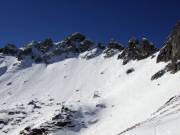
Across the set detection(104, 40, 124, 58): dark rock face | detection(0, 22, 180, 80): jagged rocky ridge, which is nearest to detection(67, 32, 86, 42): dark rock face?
detection(0, 22, 180, 80): jagged rocky ridge

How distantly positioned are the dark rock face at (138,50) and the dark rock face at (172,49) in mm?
→ 17394

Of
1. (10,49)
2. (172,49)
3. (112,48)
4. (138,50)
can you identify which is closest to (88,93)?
(138,50)

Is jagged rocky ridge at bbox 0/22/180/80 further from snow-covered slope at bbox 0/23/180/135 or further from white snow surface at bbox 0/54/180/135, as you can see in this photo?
white snow surface at bbox 0/54/180/135

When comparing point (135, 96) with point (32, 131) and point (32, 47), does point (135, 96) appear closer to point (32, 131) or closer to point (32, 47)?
point (32, 131)

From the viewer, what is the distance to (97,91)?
4072 inches

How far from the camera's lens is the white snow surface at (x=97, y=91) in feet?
213

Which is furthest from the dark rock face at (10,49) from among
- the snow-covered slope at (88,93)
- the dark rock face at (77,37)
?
the dark rock face at (77,37)

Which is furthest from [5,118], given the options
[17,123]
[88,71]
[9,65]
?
[9,65]

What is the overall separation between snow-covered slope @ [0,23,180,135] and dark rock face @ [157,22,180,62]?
1674 millimetres

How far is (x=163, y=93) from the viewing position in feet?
227

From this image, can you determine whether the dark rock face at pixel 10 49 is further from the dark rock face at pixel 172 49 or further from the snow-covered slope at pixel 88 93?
the dark rock face at pixel 172 49

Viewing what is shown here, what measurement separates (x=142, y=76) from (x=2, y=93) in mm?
61943

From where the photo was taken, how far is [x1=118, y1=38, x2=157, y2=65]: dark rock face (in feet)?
378

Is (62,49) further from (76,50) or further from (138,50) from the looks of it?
(138,50)
